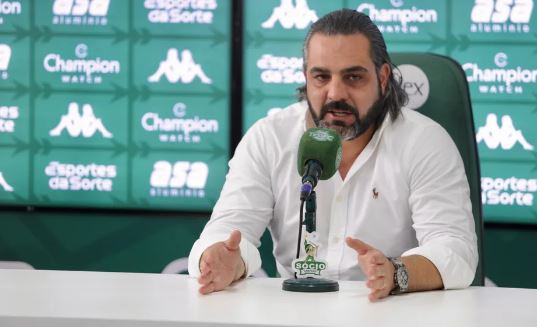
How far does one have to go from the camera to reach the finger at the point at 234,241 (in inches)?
70.4

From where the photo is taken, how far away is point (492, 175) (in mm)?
3342

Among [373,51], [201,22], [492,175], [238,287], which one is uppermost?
[201,22]

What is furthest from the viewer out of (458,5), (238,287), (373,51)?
(458,5)

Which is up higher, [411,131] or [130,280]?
[411,131]

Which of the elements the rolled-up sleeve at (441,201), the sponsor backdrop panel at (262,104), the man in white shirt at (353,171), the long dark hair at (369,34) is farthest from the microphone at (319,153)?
the sponsor backdrop panel at (262,104)

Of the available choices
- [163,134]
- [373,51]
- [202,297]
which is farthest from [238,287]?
[163,134]

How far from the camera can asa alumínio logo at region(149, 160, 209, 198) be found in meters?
3.48

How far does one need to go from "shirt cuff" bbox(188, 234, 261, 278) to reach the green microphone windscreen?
0.35 meters

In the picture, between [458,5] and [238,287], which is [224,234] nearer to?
[238,287]

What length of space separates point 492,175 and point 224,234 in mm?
1639

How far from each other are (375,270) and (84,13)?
232cm

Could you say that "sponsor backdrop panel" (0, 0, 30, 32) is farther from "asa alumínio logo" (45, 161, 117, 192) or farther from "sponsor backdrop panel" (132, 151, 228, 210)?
"sponsor backdrop panel" (132, 151, 228, 210)

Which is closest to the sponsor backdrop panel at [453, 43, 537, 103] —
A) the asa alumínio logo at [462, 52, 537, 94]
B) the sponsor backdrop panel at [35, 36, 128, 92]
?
the asa alumínio logo at [462, 52, 537, 94]

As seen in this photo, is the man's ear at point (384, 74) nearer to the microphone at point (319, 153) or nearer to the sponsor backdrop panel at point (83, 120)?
the microphone at point (319, 153)
